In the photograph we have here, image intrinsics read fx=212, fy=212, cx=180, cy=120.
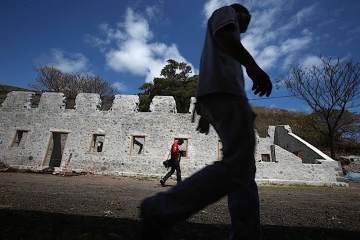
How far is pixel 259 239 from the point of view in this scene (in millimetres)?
1519

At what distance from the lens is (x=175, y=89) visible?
28.0m

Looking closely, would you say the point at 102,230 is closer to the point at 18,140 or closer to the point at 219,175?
the point at 219,175

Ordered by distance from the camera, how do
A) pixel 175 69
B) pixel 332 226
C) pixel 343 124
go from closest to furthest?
pixel 332 226
pixel 343 124
pixel 175 69

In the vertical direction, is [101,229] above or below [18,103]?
below

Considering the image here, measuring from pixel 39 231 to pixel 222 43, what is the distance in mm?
2063

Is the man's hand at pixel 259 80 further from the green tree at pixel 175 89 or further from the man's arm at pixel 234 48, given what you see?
the green tree at pixel 175 89

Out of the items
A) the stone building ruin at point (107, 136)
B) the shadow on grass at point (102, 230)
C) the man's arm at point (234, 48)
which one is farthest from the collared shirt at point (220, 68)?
the stone building ruin at point (107, 136)

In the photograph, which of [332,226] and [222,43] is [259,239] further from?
[332,226]

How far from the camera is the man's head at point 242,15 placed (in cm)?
176

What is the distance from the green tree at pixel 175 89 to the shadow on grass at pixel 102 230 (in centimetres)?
2355

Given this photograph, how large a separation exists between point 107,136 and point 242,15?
14.3m

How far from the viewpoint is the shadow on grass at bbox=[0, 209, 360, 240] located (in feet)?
5.71

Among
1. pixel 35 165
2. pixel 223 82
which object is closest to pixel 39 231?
pixel 223 82

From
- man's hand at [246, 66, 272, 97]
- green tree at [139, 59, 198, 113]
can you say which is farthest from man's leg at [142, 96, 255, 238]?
green tree at [139, 59, 198, 113]
